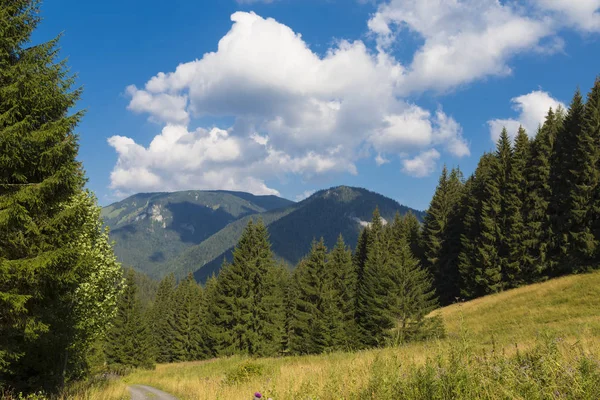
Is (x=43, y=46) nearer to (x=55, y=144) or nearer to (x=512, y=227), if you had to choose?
(x=55, y=144)

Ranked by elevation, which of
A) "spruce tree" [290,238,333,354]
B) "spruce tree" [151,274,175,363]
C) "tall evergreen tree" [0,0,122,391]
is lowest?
"spruce tree" [151,274,175,363]

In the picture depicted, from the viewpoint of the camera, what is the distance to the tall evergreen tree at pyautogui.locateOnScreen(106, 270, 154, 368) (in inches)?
2116

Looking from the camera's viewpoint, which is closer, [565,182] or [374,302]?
[374,302]

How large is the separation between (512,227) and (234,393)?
1721 inches

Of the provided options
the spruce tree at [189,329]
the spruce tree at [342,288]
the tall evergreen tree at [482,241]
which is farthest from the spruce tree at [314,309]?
the spruce tree at [189,329]

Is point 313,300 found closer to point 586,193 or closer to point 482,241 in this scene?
point 482,241

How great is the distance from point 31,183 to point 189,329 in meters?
64.4

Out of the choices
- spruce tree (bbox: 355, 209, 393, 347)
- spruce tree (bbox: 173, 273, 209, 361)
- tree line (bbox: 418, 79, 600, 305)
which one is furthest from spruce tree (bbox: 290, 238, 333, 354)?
spruce tree (bbox: 173, 273, 209, 361)

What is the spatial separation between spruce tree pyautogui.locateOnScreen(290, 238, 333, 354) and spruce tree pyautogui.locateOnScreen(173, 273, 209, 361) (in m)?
27.3

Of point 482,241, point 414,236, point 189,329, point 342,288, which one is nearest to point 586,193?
point 482,241

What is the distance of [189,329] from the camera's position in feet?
219

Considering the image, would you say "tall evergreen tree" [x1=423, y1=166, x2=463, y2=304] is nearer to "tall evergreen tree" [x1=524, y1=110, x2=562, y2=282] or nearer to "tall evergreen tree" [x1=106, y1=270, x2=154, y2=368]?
"tall evergreen tree" [x1=524, y1=110, x2=562, y2=282]

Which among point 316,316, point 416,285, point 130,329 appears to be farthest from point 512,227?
point 130,329

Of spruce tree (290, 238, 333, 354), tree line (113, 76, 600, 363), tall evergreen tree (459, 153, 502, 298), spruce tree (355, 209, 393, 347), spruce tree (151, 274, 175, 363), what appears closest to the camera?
spruce tree (355, 209, 393, 347)
